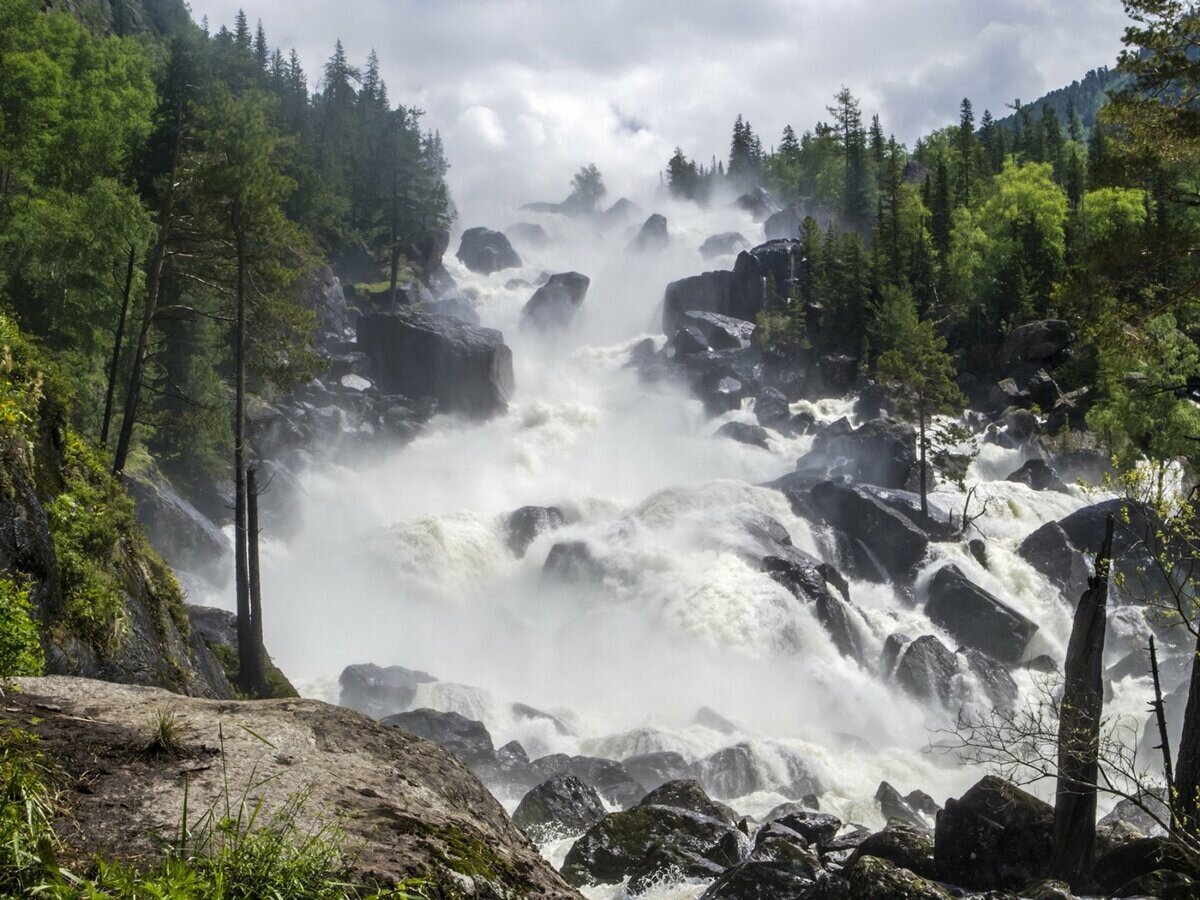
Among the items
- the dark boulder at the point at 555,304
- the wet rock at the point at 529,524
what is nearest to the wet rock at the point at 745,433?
the wet rock at the point at 529,524

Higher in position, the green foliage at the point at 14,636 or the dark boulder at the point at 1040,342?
the dark boulder at the point at 1040,342

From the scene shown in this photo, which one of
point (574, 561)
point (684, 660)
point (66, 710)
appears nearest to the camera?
point (66, 710)

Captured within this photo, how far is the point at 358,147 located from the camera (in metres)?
81.7

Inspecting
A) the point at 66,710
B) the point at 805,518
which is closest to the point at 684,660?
the point at 805,518

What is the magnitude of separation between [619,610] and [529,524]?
21.5 ft

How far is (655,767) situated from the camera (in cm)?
2362

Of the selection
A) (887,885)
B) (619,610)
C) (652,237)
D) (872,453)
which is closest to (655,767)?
(619,610)

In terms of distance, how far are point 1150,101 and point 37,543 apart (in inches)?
550

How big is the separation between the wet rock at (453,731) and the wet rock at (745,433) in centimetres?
3341

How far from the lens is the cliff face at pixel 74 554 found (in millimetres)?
10055

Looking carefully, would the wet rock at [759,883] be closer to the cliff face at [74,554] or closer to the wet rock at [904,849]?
the wet rock at [904,849]

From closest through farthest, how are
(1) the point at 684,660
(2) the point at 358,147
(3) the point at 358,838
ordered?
(3) the point at 358,838
(1) the point at 684,660
(2) the point at 358,147

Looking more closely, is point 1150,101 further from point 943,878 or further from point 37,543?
point 37,543

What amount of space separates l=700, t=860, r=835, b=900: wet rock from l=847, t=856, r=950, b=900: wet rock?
1.22m
